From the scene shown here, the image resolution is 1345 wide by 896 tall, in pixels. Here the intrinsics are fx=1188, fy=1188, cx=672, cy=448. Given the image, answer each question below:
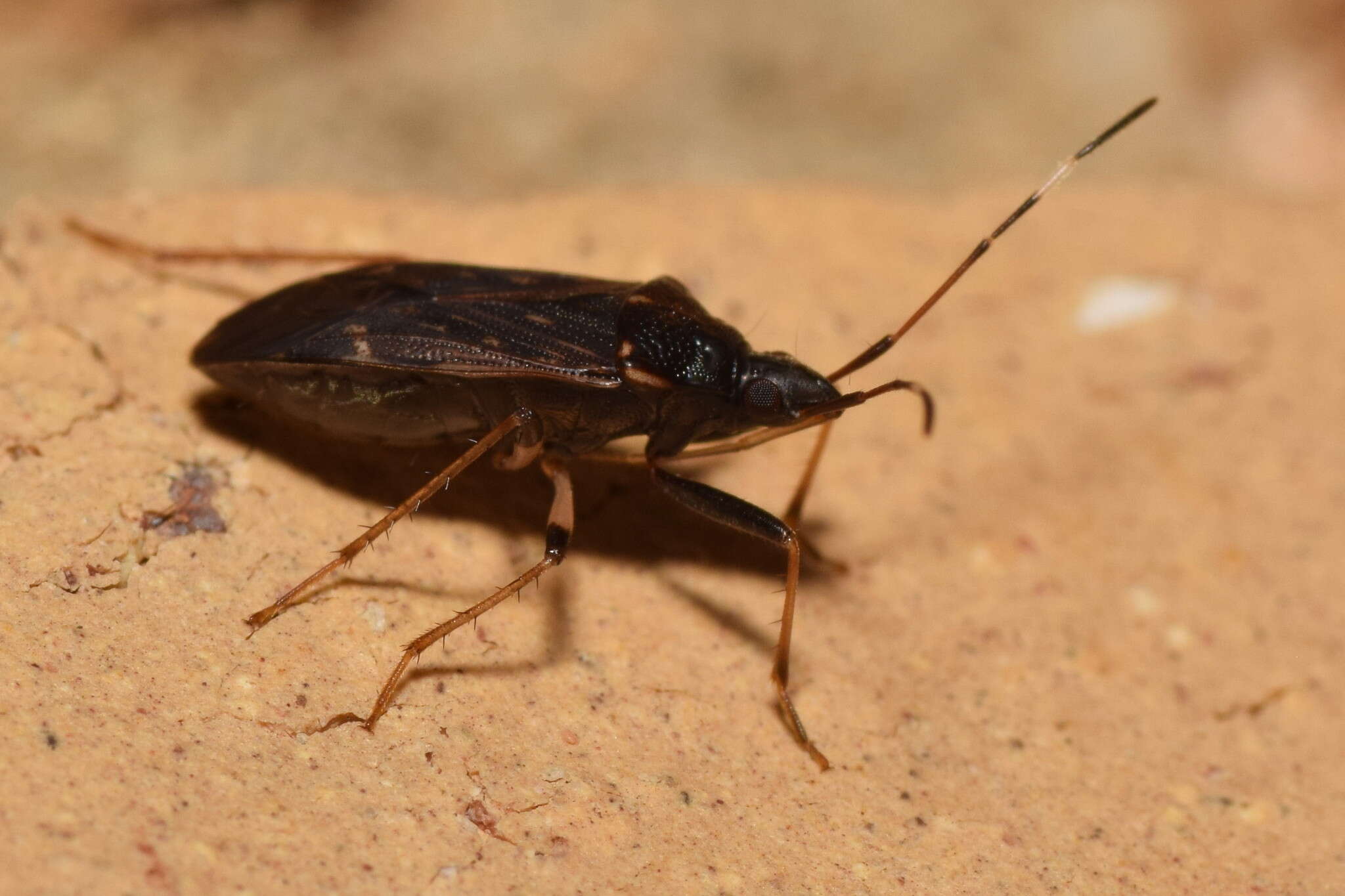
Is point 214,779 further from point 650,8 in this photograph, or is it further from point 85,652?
point 650,8

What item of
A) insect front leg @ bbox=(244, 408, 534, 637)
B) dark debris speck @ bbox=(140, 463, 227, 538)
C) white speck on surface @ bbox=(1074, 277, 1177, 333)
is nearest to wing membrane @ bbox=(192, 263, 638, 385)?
insect front leg @ bbox=(244, 408, 534, 637)

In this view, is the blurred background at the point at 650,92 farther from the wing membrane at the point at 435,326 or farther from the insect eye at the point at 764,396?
the insect eye at the point at 764,396

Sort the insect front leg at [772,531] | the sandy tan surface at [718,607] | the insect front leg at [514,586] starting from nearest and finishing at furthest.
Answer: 1. the sandy tan surface at [718,607]
2. the insect front leg at [514,586]
3. the insect front leg at [772,531]

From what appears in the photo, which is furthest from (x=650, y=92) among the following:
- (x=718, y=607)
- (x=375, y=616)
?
(x=375, y=616)

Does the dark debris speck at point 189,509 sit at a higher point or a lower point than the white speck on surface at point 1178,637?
higher

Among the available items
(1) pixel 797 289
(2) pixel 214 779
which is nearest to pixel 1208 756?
(1) pixel 797 289

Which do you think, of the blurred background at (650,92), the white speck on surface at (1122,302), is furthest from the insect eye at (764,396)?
the blurred background at (650,92)

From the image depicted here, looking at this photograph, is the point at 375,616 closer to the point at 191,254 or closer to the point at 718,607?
the point at 718,607
